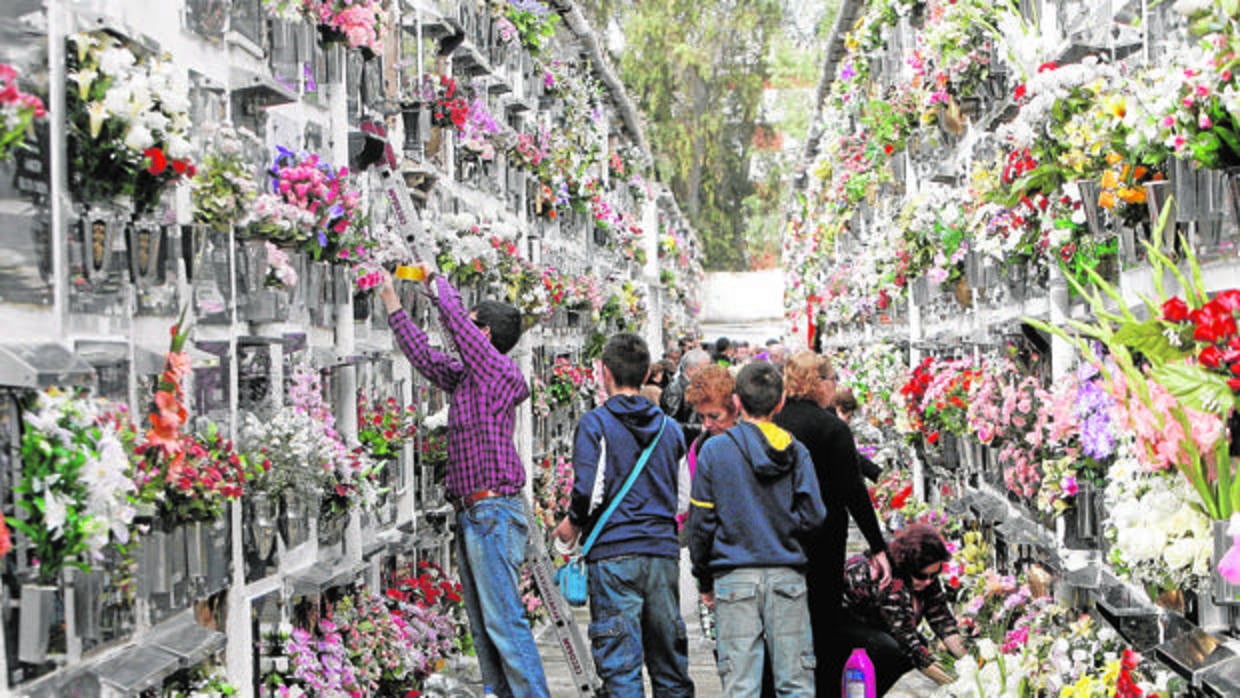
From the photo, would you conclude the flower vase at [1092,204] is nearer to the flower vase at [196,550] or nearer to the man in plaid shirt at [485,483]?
the man in plaid shirt at [485,483]

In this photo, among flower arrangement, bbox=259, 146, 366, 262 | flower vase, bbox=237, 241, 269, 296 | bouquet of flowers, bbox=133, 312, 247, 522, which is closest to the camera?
bouquet of flowers, bbox=133, 312, 247, 522

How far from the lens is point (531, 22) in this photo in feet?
44.1

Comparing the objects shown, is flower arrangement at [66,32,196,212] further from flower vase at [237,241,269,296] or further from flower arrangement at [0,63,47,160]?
flower vase at [237,241,269,296]

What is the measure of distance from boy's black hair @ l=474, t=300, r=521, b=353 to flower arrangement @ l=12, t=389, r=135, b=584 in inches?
127

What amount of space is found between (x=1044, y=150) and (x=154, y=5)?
3.35 metres

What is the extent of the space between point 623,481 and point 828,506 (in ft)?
3.04

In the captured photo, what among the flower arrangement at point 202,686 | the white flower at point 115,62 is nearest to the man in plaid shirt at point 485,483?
the flower arrangement at point 202,686

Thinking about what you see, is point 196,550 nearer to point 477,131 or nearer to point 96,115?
point 96,115

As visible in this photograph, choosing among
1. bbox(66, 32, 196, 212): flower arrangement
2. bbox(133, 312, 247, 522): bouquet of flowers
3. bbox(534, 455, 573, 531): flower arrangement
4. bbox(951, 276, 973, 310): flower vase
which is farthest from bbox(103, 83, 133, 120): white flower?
bbox(534, 455, 573, 531): flower arrangement

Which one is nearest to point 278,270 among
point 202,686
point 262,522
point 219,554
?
point 262,522

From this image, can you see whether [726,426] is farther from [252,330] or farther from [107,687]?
[107,687]

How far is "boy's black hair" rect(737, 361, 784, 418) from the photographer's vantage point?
6605mm

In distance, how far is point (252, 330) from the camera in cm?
606

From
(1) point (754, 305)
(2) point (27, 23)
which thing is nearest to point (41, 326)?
(2) point (27, 23)
